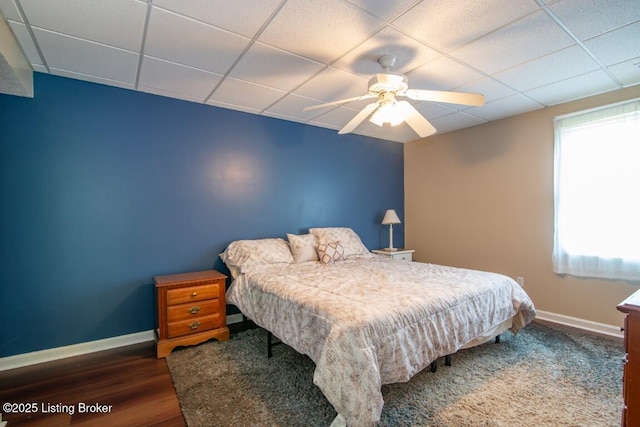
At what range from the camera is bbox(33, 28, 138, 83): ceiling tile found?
2053mm

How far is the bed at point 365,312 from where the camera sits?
1.51 metres

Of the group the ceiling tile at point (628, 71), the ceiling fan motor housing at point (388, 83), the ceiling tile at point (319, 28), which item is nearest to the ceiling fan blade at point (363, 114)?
the ceiling fan motor housing at point (388, 83)

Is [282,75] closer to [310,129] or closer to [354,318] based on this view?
[310,129]

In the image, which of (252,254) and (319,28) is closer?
(319,28)

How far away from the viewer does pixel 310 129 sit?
13.0 ft

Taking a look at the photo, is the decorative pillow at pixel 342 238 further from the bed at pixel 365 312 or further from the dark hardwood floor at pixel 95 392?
the dark hardwood floor at pixel 95 392

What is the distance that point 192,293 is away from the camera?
8.66 ft

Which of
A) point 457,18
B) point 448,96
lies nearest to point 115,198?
point 448,96

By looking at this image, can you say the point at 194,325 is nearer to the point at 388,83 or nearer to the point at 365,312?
the point at 365,312

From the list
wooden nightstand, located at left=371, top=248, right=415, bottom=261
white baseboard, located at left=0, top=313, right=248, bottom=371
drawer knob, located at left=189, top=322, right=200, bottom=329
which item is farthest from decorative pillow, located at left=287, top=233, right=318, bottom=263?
white baseboard, located at left=0, top=313, right=248, bottom=371

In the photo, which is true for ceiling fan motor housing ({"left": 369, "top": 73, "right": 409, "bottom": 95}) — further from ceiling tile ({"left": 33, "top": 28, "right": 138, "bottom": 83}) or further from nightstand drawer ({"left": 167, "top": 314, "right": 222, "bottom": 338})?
nightstand drawer ({"left": 167, "top": 314, "right": 222, "bottom": 338})

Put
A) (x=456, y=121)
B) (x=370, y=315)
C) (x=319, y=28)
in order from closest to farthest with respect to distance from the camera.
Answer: (x=370, y=315) → (x=319, y=28) → (x=456, y=121)

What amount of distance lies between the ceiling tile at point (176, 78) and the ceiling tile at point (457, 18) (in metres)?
1.67

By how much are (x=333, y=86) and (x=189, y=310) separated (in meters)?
2.45
